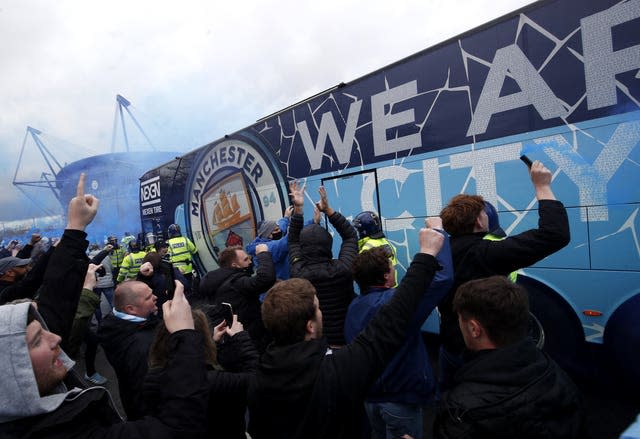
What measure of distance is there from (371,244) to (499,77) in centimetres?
173

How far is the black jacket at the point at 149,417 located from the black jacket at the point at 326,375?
10.6 inches

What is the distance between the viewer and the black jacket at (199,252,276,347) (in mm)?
2768

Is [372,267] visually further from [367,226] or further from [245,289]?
[367,226]

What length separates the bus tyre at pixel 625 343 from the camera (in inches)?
99.0

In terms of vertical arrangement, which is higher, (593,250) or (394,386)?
(593,250)

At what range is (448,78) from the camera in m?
3.20

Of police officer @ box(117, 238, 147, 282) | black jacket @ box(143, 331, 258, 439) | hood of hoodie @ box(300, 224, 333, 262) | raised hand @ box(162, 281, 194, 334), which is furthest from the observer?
police officer @ box(117, 238, 147, 282)

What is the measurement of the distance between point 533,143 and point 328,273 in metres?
1.89

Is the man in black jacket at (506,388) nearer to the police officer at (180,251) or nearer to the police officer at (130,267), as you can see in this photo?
the police officer at (130,267)

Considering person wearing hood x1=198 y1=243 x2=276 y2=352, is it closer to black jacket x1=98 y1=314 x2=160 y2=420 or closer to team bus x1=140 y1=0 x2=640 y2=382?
black jacket x1=98 y1=314 x2=160 y2=420

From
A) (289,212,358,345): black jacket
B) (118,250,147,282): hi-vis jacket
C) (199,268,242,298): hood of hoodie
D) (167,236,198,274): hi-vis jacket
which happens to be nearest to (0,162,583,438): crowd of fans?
(289,212,358,345): black jacket

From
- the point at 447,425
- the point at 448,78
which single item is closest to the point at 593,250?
the point at 448,78

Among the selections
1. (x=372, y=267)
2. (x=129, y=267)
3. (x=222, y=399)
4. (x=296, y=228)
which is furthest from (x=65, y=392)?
(x=129, y=267)

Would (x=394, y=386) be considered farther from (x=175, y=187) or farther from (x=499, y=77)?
(x=175, y=187)
